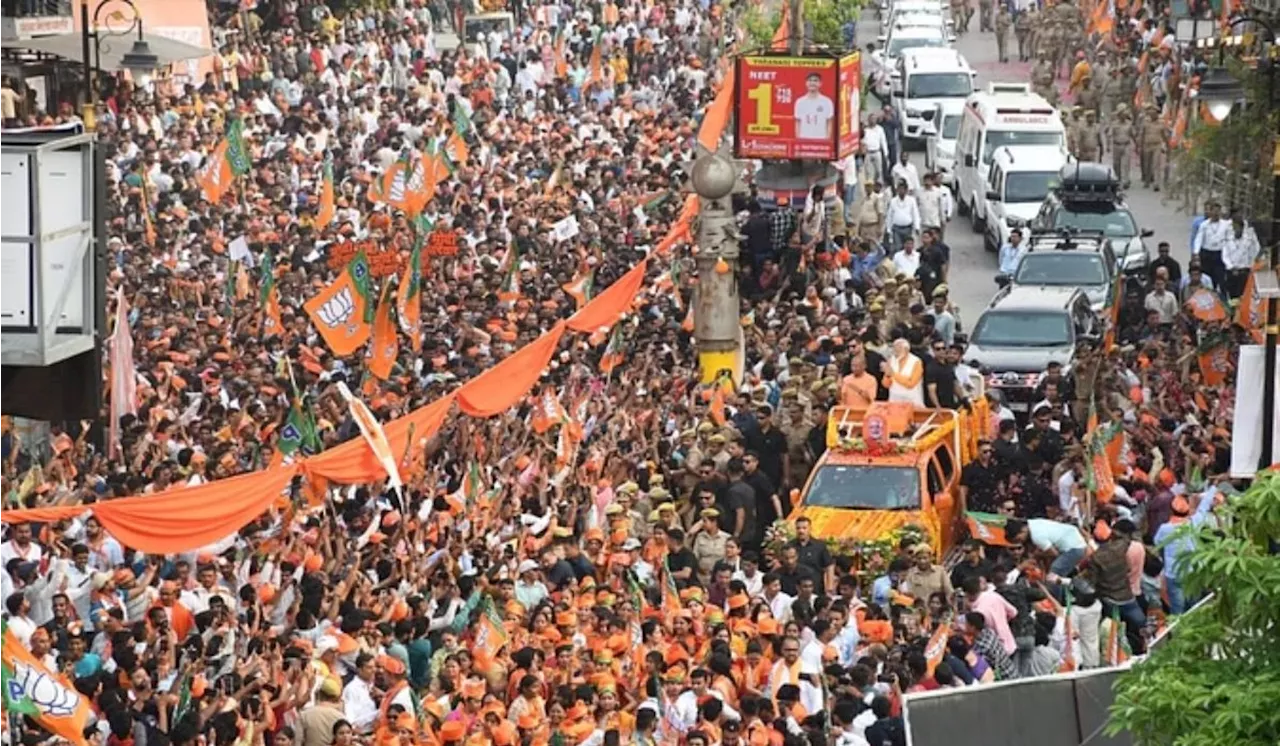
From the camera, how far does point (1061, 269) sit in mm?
32250

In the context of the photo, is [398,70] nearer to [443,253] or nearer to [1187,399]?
[443,253]

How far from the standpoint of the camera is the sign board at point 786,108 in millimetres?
34781

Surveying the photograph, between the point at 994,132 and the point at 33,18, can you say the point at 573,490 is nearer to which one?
the point at 33,18

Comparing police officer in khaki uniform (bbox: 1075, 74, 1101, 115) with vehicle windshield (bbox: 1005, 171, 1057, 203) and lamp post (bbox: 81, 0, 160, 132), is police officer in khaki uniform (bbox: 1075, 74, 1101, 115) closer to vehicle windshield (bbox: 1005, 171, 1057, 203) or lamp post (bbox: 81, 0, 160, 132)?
vehicle windshield (bbox: 1005, 171, 1057, 203)

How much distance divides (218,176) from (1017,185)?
30.0 ft

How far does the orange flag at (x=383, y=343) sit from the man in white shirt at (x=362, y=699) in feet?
29.9

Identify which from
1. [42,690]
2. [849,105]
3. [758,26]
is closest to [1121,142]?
[849,105]

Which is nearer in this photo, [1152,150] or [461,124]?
[461,124]

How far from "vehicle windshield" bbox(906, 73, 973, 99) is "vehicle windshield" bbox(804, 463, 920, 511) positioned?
24488mm

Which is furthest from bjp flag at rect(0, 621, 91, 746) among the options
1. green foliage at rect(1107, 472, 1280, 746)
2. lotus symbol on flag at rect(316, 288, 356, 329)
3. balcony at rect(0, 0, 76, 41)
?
balcony at rect(0, 0, 76, 41)

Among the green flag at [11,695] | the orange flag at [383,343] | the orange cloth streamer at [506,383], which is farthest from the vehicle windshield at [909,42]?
the green flag at [11,695]

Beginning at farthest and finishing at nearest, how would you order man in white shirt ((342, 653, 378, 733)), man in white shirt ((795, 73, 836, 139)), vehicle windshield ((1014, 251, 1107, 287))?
1. man in white shirt ((795, 73, 836, 139))
2. vehicle windshield ((1014, 251, 1107, 287))
3. man in white shirt ((342, 653, 378, 733))

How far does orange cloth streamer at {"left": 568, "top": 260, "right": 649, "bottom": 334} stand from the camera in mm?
27197

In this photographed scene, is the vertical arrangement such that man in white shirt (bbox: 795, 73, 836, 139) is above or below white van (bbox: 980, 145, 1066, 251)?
above
